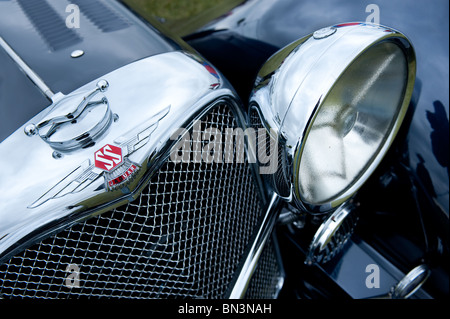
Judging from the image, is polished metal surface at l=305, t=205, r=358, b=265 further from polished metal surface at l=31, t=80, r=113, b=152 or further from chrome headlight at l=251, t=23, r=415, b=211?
polished metal surface at l=31, t=80, r=113, b=152

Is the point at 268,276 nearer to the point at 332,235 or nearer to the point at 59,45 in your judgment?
the point at 332,235

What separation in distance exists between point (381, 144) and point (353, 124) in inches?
5.3

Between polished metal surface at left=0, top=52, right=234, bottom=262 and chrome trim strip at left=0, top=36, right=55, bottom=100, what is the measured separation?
63 mm

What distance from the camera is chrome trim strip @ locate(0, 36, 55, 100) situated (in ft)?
2.60

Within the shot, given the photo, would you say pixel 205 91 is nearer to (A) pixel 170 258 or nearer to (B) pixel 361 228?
(A) pixel 170 258

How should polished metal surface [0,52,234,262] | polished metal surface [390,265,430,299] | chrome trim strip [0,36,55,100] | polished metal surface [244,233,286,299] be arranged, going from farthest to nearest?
polished metal surface [244,233,286,299] < polished metal surface [390,265,430,299] < chrome trim strip [0,36,55,100] < polished metal surface [0,52,234,262]

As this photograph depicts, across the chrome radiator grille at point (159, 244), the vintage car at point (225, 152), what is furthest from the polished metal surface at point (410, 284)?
the chrome radiator grille at point (159, 244)

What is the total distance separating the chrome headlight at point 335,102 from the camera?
0.77m

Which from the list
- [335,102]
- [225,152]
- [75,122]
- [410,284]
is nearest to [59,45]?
[75,122]

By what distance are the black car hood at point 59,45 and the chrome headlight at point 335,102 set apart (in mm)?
295

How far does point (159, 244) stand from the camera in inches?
35.3

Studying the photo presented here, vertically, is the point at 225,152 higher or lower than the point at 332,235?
higher

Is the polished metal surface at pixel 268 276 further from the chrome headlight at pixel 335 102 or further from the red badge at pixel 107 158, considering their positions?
the red badge at pixel 107 158

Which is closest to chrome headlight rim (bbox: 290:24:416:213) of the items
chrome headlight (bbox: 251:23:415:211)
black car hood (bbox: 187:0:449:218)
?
chrome headlight (bbox: 251:23:415:211)
